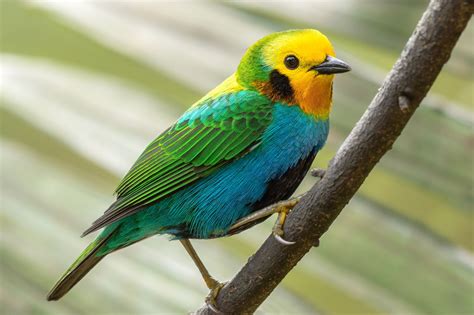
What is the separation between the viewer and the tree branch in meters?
1.79

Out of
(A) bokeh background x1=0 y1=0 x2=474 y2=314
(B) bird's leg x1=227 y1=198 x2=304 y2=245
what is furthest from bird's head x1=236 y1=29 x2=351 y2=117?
(B) bird's leg x1=227 y1=198 x2=304 y2=245

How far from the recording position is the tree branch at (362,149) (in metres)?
1.79

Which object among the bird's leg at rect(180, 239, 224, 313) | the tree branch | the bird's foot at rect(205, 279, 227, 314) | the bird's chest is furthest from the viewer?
the bird's chest

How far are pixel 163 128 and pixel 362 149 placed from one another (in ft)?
5.45

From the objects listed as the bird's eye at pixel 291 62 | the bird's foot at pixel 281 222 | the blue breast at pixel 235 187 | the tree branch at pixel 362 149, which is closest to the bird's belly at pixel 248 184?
the blue breast at pixel 235 187

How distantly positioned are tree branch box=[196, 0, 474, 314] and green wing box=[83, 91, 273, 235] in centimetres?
66

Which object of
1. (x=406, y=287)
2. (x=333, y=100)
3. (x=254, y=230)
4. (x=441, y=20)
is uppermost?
(x=441, y=20)

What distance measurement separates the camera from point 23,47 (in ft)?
16.6

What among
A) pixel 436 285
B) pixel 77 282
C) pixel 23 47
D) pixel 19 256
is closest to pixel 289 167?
pixel 436 285

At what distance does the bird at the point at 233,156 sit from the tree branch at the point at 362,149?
549 millimetres

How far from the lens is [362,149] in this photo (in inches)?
80.2

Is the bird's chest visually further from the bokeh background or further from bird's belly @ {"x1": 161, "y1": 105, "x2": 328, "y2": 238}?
the bokeh background

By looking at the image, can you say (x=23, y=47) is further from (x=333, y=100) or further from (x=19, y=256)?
(x=333, y=100)

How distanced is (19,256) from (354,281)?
4.27 feet
